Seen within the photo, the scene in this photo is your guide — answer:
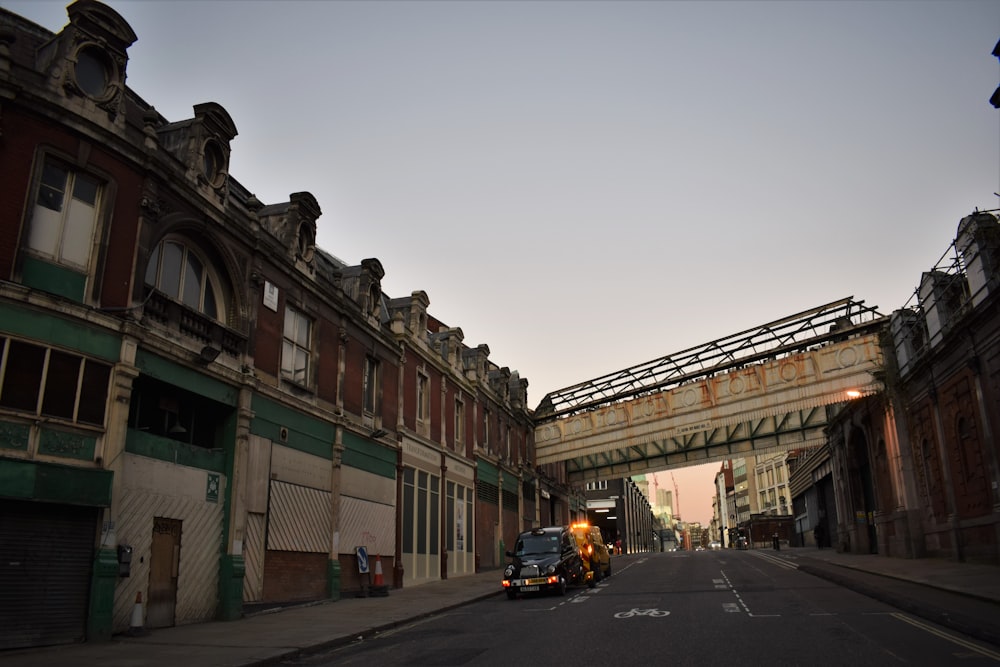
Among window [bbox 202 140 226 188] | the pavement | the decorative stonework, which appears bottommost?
the pavement

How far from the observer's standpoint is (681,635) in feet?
40.1

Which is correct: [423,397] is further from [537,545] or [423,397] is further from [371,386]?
[537,545]

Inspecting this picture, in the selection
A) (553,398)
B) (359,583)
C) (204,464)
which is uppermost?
(553,398)

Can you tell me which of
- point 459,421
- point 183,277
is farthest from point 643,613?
point 459,421

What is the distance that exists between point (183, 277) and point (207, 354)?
212cm

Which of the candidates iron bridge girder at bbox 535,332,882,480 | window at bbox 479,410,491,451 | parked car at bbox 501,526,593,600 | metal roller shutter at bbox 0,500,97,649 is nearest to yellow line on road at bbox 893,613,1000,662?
parked car at bbox 501,526,593,600

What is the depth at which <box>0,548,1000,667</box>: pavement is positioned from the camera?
1119 centimetres

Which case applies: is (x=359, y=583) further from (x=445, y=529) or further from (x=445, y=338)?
(x=445, y=338)

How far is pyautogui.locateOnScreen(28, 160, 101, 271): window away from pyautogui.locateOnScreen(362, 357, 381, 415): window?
12.7 m

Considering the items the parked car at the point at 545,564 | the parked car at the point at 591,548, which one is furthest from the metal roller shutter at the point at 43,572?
the parked car at the point at 591,548

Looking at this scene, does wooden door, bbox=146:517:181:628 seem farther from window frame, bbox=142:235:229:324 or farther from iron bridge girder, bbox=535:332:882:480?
iron bridge girder, bbox=535:332:882:480

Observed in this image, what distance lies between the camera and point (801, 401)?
32.1 metres

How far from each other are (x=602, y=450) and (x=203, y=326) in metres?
27.0

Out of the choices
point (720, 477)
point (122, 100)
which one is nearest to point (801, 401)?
point (122, 100)
